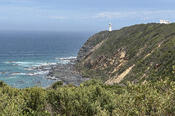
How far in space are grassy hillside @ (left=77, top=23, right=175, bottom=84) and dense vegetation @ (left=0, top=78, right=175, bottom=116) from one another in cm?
3042

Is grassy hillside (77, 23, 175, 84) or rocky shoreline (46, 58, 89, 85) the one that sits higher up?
grassy hillside (77, 23, 175, 84)

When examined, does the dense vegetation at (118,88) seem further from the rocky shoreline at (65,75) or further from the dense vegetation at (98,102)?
the rocky shoreline at (65,75)

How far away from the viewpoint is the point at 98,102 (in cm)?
3309

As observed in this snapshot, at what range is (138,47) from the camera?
11356 cm

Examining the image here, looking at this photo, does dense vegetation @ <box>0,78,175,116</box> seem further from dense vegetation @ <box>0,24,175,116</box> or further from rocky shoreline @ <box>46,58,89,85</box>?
rocky shoreline @ <box>46,58,89,85</box>

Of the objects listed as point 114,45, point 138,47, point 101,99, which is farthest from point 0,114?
point 114,45

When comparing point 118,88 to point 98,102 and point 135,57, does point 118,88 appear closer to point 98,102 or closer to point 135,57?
point 98,102

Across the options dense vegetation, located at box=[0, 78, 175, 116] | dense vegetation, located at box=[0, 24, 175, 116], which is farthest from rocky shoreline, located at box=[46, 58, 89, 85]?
dense vegetation, located at box=[0, 78, 175, 116]

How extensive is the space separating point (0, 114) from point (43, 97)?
43.8 feet

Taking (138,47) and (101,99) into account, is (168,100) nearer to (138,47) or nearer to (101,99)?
(101,99)

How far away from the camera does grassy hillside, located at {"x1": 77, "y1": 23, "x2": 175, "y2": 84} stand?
255 feet

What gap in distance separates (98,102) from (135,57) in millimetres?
72658

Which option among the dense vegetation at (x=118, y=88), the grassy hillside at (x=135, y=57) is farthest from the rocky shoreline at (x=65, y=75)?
the dense vegetation at (x=118, y=88)

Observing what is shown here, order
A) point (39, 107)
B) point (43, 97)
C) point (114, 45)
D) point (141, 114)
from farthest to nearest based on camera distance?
point (114, 45) < point (43, 97) < point (39, 107) < point (141, 114)
